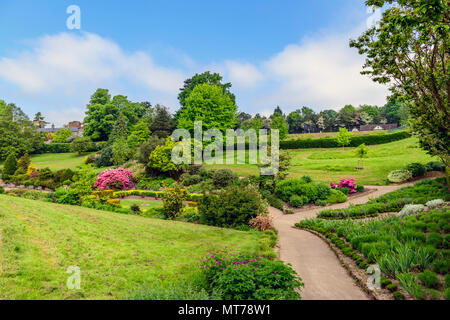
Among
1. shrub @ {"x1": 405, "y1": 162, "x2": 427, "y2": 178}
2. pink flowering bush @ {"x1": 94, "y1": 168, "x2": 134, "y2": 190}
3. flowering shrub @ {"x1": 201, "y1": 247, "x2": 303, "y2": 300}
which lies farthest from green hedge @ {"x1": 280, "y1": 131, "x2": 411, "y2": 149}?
flowering shrub @ {"x1": 201, "y1": 247, "x2": 303, "y2": 300}

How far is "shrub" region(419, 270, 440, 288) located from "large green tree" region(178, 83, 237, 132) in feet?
108

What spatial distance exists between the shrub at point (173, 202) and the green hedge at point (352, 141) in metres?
38.3

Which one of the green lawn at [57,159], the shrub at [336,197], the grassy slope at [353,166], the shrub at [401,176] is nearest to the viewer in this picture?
the shrub at [336,197]

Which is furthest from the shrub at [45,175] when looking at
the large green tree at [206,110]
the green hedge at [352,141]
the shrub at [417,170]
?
the shrub at [417,170]

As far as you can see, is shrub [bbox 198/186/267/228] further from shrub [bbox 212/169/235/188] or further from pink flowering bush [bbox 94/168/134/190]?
pink flowering bush [bbox 94/168/134/190]

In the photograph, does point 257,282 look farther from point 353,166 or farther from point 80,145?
point 80,145

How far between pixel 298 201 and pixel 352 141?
112 ft

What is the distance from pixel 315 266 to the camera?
8.31 m

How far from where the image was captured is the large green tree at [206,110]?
37.5 metres

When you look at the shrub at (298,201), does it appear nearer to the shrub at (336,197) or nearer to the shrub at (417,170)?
the shrub at (336,197)

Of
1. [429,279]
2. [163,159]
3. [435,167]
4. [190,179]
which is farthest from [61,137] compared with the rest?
[429,279]

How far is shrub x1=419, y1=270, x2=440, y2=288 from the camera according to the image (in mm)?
5820

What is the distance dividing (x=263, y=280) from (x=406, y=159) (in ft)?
115

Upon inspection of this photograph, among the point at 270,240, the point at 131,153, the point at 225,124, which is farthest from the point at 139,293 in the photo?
the point at 131,153
